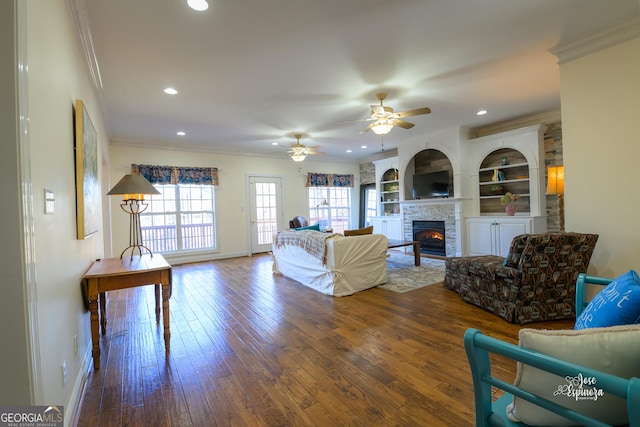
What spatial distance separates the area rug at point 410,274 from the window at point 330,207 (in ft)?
10.1

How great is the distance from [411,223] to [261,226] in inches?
152

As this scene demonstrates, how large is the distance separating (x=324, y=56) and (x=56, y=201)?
2.52 metres

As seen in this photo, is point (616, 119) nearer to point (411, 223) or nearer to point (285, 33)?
point (285, 33)

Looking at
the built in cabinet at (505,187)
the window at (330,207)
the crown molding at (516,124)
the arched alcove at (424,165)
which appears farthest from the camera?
the window at (330,207)

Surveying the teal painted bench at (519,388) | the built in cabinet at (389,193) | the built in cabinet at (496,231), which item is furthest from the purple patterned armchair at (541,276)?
the built in cabinet at (389,193)

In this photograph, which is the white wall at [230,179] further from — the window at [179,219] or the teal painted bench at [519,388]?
the teal painted bench at [519,388]

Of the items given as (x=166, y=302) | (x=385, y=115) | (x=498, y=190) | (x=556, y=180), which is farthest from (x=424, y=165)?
(x=166, y=302)

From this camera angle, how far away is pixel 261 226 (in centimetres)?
765

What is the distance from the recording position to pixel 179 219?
6.56 m

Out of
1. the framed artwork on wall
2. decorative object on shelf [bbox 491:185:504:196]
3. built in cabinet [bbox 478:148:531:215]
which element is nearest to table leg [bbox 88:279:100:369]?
the framed artwork on wall

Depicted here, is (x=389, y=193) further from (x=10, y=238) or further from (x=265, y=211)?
(x=10, y=238)

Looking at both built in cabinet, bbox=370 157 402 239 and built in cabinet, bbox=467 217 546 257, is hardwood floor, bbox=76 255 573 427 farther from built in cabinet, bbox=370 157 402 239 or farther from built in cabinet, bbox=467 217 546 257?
→ built in cabinet, bbox=370 157 402 239

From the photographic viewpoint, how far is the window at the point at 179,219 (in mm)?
6254

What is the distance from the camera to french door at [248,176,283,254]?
294 inches
